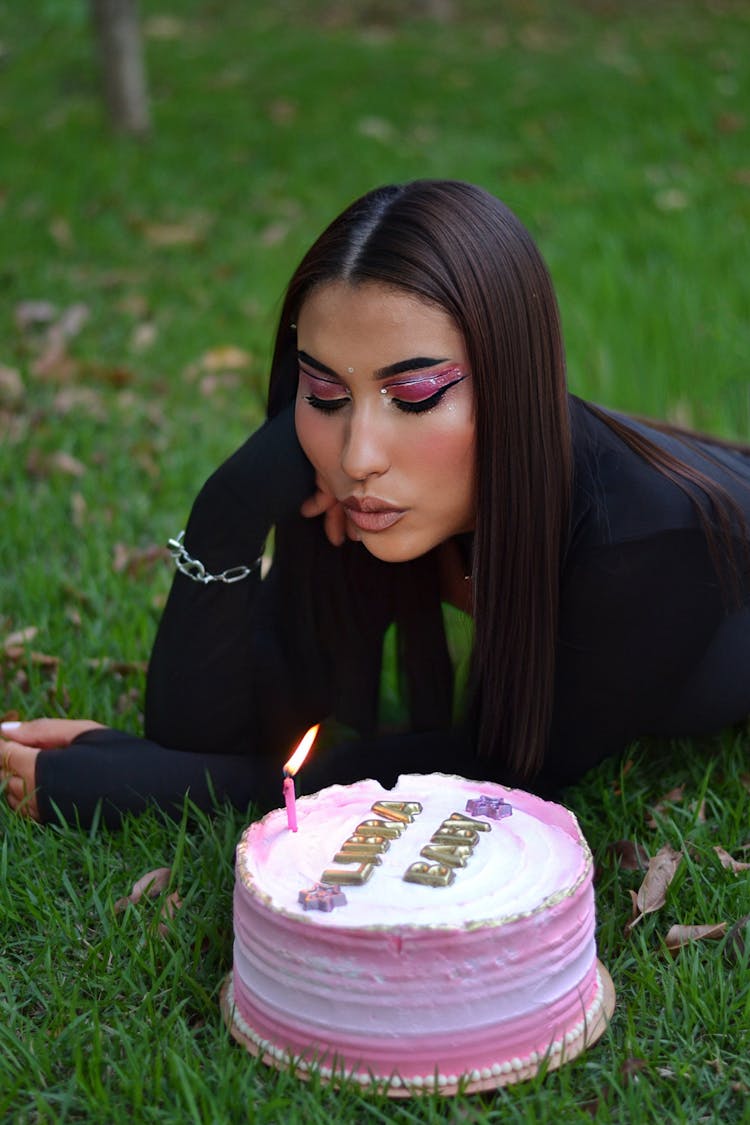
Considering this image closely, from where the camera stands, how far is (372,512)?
7.66ft

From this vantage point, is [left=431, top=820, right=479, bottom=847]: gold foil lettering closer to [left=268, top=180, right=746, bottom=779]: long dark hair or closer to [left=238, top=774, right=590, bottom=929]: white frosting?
[left=238, top=774, right=590, bottom=929]: white frosting

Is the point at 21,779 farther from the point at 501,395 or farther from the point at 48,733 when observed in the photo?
the point at 501,395

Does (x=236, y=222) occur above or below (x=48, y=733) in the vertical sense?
above

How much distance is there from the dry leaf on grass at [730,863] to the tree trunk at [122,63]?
6.90 m

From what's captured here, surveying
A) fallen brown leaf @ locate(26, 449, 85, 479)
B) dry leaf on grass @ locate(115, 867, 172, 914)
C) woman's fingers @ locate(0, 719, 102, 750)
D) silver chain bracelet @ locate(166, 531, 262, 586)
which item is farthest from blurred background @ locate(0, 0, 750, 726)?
dry leaf on grass @ locate(115, 867, 172, 914)

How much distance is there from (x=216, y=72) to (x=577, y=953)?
940 cm

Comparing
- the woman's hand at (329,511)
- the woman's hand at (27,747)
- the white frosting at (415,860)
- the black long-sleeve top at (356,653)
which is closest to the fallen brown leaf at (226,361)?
the black long-sleeve top at (356,653)

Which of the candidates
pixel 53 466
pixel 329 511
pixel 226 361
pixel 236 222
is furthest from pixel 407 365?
pixel 236 222

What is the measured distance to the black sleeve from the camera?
2.65 metres

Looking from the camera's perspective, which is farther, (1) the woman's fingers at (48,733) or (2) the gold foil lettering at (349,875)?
(1) the woman's fingers at (48,733)

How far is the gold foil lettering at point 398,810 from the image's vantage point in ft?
7.22

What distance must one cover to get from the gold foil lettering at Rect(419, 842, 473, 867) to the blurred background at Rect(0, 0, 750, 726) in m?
1.26

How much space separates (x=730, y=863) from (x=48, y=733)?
1.40 meters

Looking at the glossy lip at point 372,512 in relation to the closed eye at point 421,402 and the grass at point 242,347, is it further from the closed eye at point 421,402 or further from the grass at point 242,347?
the grass at point 242,347
